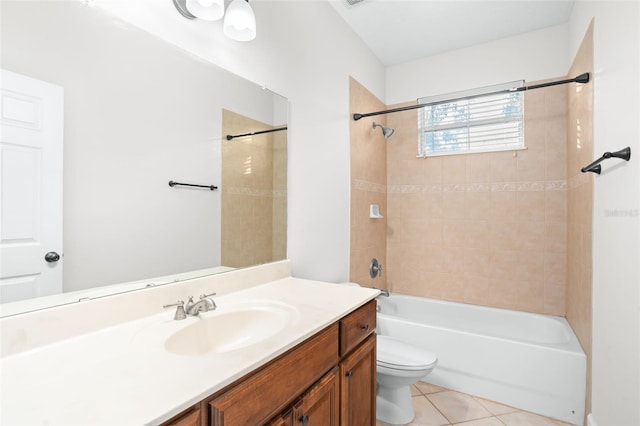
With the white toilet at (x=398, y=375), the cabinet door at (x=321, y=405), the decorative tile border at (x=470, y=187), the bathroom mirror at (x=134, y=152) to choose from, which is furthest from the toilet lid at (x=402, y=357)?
the decorative tile border at (x=470, y=187)

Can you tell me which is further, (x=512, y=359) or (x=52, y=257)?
(x=512, y=359)

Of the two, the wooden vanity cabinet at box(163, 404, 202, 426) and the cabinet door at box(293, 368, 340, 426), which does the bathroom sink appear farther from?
the wooden vanity cabinet at box(163, 404, 202, 426)

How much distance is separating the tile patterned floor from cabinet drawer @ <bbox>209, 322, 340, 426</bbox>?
3.74 feet

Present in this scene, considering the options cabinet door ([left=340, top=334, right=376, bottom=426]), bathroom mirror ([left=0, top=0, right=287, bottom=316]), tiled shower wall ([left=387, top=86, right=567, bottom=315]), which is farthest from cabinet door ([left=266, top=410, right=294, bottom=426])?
tiled shower wall ([left=387, top=86, right=567, bottom=315])

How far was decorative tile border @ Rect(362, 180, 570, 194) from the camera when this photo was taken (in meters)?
2.49

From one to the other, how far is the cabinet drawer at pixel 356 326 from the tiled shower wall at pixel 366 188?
101cm

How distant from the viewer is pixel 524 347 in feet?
6.39

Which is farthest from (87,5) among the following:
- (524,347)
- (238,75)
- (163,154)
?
(524,347)

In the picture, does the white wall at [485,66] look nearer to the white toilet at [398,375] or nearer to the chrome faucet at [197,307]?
the white toilet at [398,375]

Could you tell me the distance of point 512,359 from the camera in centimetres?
198

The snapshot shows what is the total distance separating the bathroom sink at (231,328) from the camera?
3.29 ft

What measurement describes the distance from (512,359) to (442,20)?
2455mm

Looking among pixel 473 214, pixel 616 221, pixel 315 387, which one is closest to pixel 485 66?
pixel 473 214

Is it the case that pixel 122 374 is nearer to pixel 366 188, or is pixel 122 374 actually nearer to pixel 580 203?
pixel 366 188
